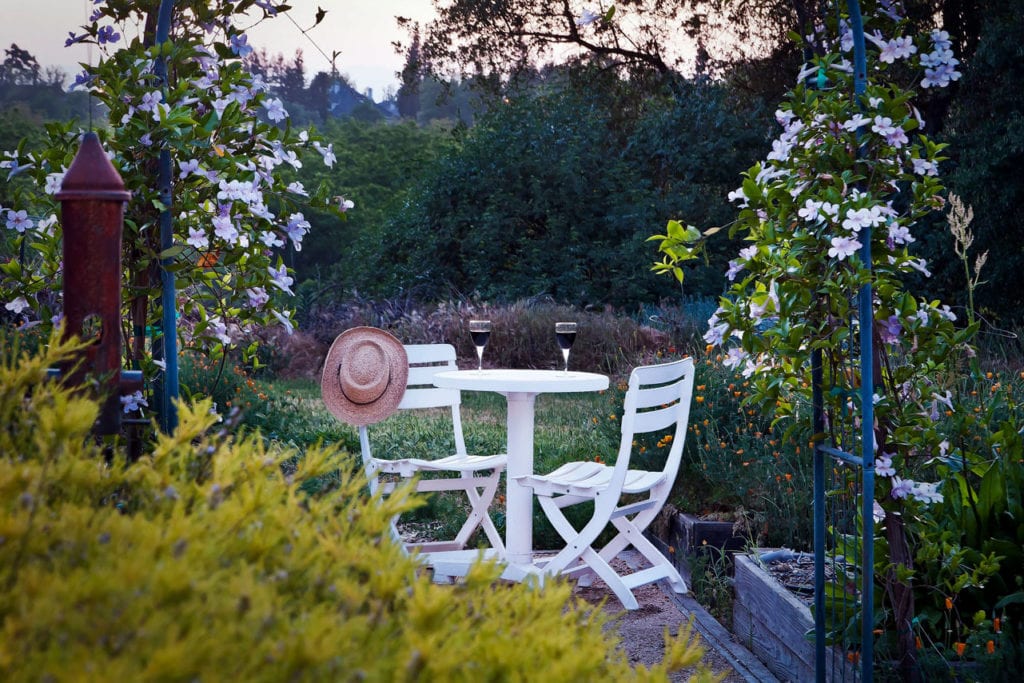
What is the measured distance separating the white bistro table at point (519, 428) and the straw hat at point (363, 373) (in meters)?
0.66

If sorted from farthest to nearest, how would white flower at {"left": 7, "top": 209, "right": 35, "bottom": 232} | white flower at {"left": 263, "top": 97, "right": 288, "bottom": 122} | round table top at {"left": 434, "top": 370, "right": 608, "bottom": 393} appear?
1. round table top at {"left": 434, "top": 370, "right": 608, "bottom": 393}
2. white flower at {"left": 263, "top": 97, "right": 288, "bottom": 122}
3. white flower at {"left": 7, "top": 209, "right": 35, "bottom": 232}

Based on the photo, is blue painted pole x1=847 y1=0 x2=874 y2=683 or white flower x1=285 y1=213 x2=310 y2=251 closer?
blue painted pole x1=847 y1=0 x2=874 y2=683

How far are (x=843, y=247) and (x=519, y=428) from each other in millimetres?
2415

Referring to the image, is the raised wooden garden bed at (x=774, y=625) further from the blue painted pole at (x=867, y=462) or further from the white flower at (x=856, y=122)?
the white flower at (x=856, y=122)

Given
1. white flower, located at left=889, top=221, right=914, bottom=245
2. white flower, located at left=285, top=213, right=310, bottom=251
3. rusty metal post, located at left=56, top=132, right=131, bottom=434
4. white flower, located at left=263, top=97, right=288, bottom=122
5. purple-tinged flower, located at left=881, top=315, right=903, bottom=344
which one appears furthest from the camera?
white flower, located at left=285, top=213, right=310, bottom=251

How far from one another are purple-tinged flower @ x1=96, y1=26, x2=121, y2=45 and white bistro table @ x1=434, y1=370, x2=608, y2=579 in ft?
7.08

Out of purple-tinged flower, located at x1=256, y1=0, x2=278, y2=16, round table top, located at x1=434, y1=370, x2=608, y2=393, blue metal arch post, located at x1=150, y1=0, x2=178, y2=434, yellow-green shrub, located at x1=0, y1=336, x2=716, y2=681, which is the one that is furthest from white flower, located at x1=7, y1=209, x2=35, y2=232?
round table top, located at x1=434, y1=370, x2=608, y2=393

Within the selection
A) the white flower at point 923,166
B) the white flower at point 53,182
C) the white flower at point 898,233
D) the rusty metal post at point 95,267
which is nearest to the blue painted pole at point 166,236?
the white flower at point 53,182

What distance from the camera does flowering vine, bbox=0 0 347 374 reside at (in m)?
2.77

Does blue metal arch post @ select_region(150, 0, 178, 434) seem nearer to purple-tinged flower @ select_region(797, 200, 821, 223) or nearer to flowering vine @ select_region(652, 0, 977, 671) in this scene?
flowering vine @ select_region(652, 0, 977, 671)

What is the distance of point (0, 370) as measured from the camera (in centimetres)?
132

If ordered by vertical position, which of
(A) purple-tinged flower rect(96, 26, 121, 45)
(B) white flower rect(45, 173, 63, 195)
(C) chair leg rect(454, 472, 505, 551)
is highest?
(A) purple-tinged flower rect(96, 26, 121, 45)

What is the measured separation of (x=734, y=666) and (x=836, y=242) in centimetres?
176

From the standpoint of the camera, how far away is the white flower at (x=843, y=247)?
260 cm
